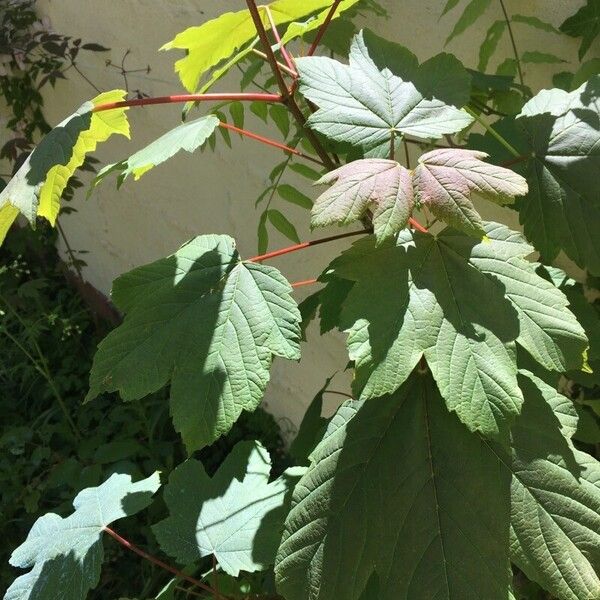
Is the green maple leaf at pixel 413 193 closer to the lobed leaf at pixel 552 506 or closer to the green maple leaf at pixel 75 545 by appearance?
the lobed leaf at pixel 552 506

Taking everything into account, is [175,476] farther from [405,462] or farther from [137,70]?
[137,70]

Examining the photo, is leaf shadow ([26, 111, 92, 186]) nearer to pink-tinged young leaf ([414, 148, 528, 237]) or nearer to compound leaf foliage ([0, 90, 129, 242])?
compound leaf foliage ([0, 90, 129, 242])

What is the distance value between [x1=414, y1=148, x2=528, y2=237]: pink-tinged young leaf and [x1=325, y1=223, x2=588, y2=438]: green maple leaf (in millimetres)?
82

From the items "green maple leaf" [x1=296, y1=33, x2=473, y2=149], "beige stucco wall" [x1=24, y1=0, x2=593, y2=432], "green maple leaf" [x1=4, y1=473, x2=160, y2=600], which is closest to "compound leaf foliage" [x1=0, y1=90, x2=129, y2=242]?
"green maple leaf" [x1=296, y1=33, x2=473, y2=149]

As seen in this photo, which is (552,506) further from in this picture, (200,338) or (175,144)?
(175,144)

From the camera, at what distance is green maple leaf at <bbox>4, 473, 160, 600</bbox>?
1.14 m

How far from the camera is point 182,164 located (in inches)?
110

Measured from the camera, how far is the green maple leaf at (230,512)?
115 cm

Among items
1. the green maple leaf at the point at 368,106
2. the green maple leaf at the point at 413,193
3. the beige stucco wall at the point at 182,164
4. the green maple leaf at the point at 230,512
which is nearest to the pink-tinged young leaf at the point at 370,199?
the green maple leaf at the point at 413,193

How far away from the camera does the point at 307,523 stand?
0.82 m

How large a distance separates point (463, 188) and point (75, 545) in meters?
0.93

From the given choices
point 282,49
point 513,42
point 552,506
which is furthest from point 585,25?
point 552,506

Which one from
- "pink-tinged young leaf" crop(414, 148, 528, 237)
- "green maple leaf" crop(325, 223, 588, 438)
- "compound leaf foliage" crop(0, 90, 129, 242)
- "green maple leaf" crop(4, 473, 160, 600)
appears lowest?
"green maple leaf" crop(4, 473, 160, 600)

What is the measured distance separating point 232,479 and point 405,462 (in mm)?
563
